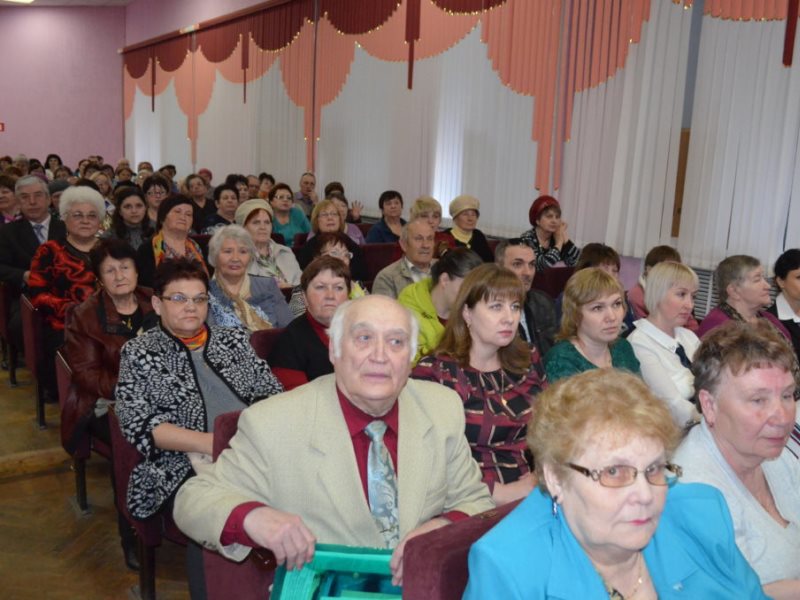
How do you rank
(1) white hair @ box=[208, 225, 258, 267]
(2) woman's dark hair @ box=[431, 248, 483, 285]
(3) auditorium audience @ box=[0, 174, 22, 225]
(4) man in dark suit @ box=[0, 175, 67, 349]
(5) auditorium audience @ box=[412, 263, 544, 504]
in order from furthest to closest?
1. (3) auditorium audience @ box=[0, 174, 22, 225]
2. (4) man in dark suit @ box=[0, 175, 67, 349]
3. (1) white hair @ box=[208, 225, 258, 267]
4. (2) woman's dark hair @ box=[431, 248, 483, 285]
5. (5) auditorium audience @ box=[412, 263, 544, 504]

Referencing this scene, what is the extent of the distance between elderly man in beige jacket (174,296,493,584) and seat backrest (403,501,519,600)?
29 centimetres

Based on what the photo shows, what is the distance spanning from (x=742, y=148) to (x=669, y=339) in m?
2.56

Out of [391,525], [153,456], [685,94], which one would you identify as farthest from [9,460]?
[685,94]

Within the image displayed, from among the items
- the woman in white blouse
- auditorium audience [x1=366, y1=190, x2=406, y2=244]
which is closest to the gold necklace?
the woman in white blouse

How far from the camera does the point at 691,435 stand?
2064 mm

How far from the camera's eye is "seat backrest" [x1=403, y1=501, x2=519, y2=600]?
1.41 meters

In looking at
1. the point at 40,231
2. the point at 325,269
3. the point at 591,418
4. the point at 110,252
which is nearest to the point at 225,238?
the point at 110,252

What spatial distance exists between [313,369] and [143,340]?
0.67 meters

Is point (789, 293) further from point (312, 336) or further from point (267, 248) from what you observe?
point (267, 248)

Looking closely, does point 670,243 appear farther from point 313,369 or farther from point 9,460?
point 9,460

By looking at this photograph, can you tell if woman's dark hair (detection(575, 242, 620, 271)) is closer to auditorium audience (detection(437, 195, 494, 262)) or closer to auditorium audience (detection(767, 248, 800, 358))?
auditorium audience (detection(767, 248, 800, 358))

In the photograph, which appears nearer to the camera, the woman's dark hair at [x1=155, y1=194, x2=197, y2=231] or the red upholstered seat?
the red upholstered seat

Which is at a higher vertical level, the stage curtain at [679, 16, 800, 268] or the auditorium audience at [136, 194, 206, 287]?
the stage curtain at [679, 16, 800, 268]

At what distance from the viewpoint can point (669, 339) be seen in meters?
3.57
